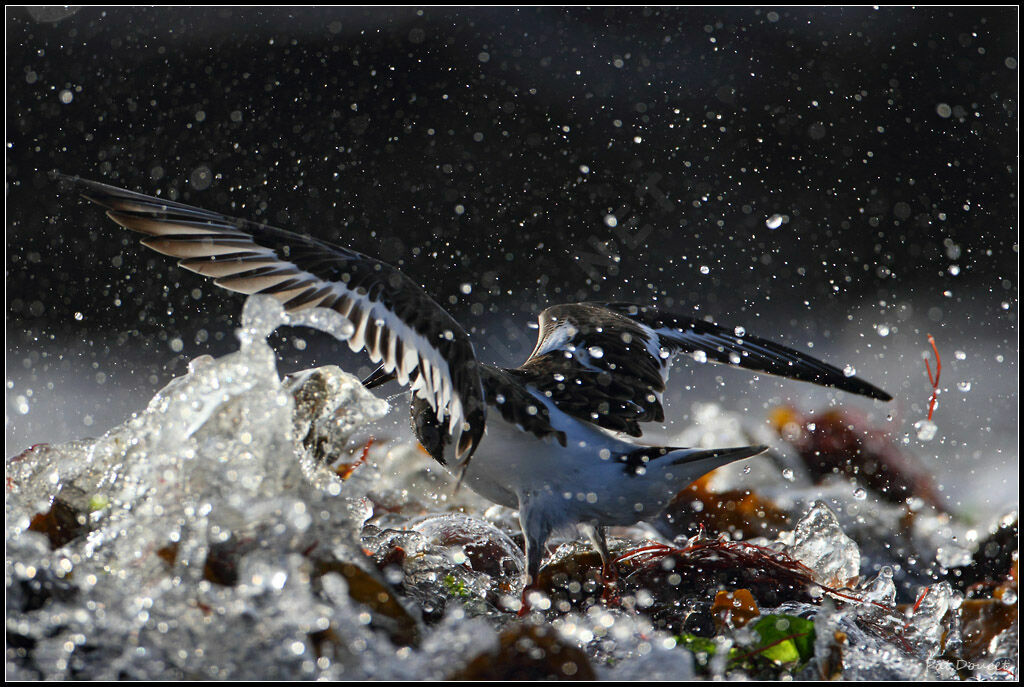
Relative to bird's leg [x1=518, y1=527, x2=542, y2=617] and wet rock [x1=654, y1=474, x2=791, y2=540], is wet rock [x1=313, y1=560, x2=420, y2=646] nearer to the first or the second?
bird's leg [x1=518, y1=527, x2=542, y2=617]

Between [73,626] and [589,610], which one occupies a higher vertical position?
[589,610]

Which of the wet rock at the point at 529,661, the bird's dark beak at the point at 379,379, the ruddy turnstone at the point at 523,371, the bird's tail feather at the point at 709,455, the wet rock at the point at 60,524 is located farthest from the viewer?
the bird's dark beak at the point at 379,379

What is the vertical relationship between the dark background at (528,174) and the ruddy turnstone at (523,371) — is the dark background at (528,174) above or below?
above

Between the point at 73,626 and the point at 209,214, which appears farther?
the point at 209,214

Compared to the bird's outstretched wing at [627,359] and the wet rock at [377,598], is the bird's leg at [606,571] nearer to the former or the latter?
the bird's outstretched wing at [627,359]

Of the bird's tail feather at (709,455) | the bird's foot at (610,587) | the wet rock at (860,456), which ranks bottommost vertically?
the bird's foot at (610,587)

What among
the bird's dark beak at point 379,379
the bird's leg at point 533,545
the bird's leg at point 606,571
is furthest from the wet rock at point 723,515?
the bird's dark beak at point 379,379

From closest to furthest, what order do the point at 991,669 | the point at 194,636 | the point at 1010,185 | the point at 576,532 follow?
1. the point at 194,636
2. the point at 991,669
3. the point at 576,532
4. the point at 1010,185

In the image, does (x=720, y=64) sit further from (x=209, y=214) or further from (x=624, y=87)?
(x=209, y=214)

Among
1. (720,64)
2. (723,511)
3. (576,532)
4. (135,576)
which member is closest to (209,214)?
(135,576)

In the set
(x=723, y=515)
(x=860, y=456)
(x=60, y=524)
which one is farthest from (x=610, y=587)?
(x=860, y=456)
